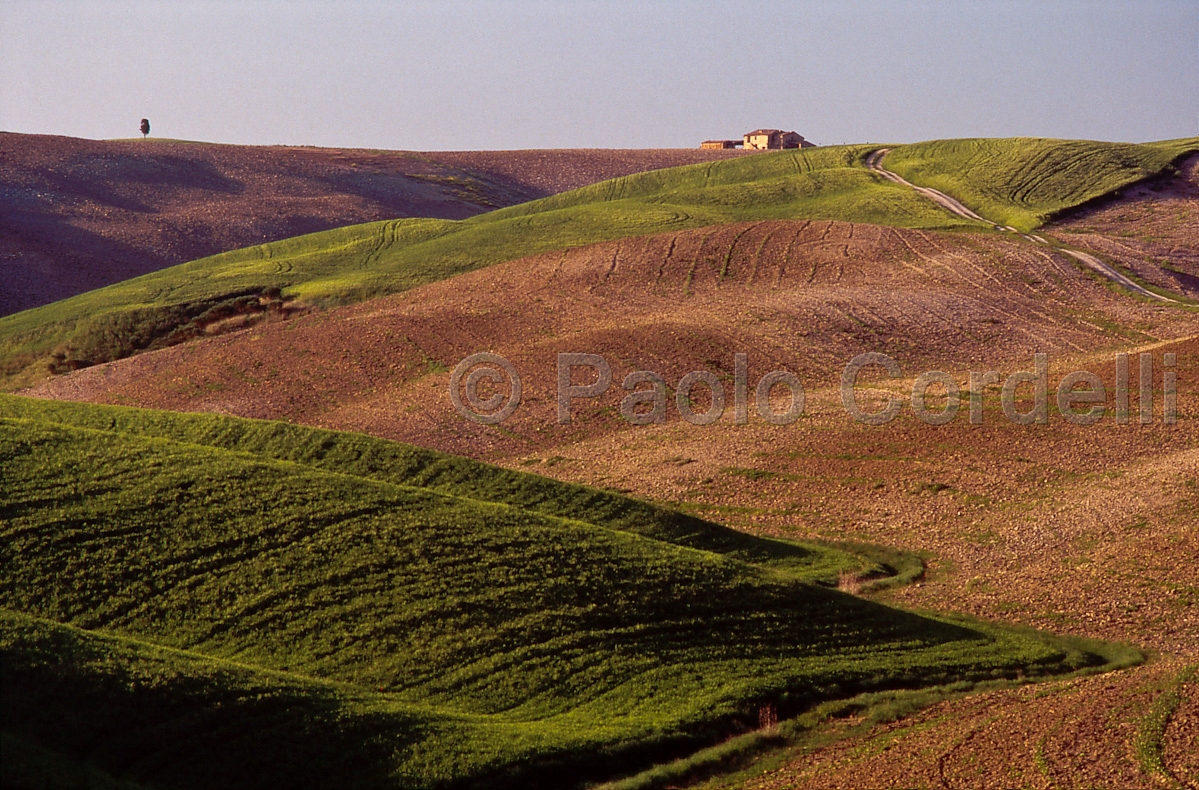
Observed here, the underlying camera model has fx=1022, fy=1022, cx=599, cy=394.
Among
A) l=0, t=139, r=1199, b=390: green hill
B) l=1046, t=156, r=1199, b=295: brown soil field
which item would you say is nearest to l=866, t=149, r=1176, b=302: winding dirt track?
l=0, t=139, r=1199, b=390: green hill

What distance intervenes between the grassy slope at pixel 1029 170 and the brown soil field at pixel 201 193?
A: 38158mm

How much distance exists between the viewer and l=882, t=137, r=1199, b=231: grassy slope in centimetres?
6381

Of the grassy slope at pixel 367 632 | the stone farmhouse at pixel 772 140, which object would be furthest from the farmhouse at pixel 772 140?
the grassy slope at pixel 367 632

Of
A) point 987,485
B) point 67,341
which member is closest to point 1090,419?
point 987,485

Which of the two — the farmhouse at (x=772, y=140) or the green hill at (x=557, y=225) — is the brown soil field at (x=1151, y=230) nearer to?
the green hill at (x=557, y=225)

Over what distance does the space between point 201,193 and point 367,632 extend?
8574cm

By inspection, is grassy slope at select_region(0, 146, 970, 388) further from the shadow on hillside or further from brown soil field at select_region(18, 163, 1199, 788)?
the shadow on hillside

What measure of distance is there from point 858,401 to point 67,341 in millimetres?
38176

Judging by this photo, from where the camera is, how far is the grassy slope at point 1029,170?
6381 cm

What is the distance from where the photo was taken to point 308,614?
59.5 ft

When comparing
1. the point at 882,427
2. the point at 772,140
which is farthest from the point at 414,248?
the point at 772,140

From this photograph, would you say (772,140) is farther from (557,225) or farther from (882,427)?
(882,427)

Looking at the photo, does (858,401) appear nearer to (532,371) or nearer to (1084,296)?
(532,371)

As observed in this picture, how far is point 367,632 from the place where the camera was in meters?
17.9
